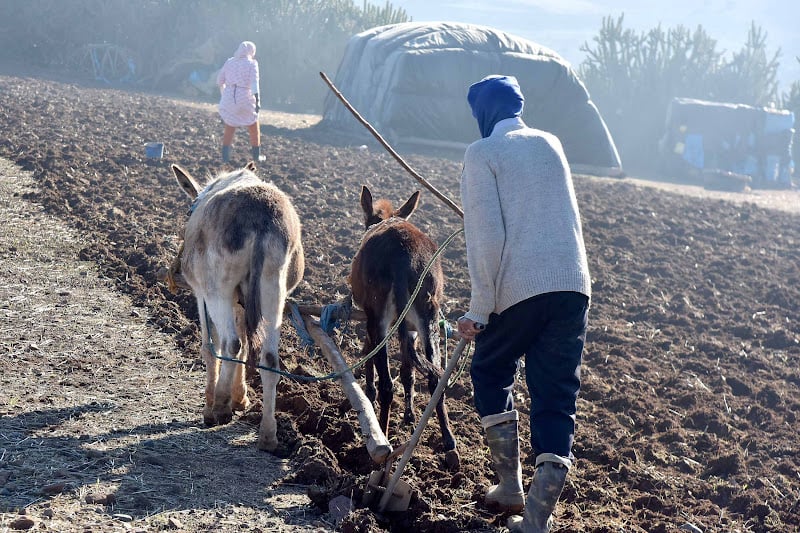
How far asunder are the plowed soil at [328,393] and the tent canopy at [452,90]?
779cm

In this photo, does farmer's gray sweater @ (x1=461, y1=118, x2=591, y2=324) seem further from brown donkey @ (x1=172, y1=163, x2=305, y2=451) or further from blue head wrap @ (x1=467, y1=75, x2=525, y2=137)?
brown donkey @ (x1=172, y1=163, x2=305, y2=451)

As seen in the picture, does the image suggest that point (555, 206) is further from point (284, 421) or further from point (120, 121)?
point (120, 121)

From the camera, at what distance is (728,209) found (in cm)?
1559

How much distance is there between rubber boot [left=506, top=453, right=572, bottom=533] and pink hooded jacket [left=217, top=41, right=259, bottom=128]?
33.7ft

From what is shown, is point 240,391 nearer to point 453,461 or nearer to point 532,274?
point 453,461

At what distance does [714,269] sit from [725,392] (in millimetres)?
4362

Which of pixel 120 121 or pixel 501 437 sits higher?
pixel 120 121

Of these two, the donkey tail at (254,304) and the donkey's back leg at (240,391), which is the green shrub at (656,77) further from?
the donkey tail at (254,304)

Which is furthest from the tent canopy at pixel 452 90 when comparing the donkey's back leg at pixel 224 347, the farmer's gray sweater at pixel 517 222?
the farmer's gray sweater at pixel 517 222

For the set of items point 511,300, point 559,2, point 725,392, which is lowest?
point 725,392

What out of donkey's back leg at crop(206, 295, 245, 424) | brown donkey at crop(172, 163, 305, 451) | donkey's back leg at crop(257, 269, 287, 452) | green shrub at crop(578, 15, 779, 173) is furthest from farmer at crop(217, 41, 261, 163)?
green shrub at crop(578, 15, 779, 173)

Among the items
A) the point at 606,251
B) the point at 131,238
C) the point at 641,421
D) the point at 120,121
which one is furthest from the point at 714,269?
the point at 120,121

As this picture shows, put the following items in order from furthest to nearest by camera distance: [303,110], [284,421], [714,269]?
[303,110]
[714,269]
[284,421]

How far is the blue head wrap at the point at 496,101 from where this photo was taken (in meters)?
4.12
